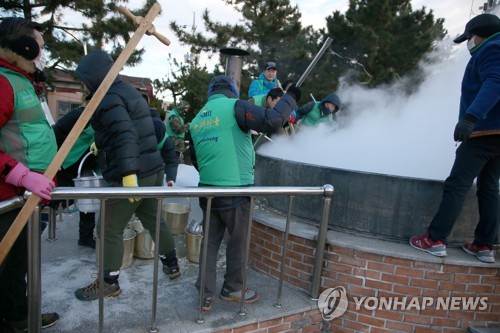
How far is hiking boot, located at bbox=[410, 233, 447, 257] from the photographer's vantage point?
9.84 feet

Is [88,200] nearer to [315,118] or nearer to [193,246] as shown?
[193,246]

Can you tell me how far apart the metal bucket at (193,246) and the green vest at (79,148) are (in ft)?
4.45

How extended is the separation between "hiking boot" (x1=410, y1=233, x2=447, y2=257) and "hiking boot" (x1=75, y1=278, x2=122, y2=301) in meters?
2.55

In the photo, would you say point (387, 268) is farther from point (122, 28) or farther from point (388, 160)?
point (122, 28)

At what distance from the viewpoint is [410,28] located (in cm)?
1555

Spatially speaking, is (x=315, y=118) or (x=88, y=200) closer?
(x=88, y=200)

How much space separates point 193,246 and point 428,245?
215cm

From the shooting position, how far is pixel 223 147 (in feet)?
9.07

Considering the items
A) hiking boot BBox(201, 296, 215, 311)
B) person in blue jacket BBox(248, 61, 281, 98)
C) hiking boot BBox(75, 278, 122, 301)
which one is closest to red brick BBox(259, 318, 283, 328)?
hiking boot BBox(201, 296, 215, 311)

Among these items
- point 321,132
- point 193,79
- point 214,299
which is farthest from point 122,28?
point 214,299

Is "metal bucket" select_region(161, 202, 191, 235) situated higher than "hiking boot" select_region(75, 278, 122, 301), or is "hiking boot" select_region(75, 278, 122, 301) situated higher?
"metal bucket" select_region(161, 202, 191, 235)

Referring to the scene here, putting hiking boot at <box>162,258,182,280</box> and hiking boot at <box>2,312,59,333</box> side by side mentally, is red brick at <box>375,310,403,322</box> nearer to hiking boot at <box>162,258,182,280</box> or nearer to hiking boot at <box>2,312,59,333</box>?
hiking boot at <box>162,258,182,280</box>

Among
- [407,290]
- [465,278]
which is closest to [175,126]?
[407,290]

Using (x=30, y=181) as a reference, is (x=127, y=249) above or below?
below
